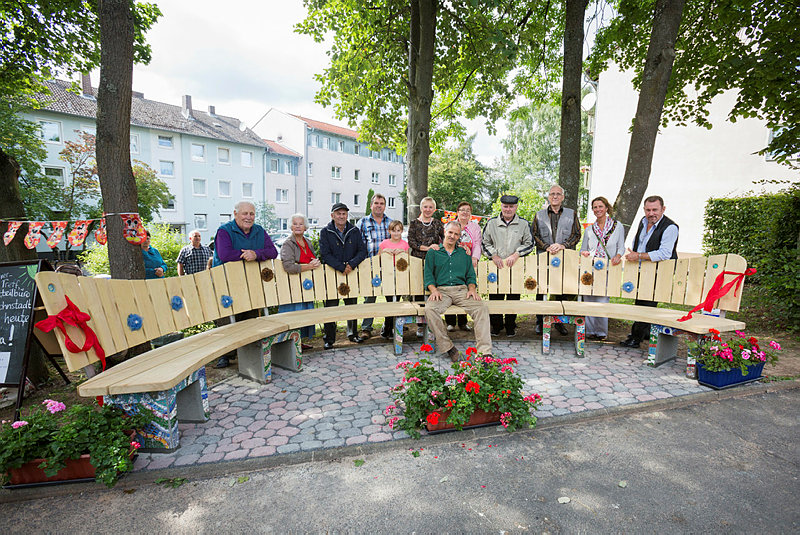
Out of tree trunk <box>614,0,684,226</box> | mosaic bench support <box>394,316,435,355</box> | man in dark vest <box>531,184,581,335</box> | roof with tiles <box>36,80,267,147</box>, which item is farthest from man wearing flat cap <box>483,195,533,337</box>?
roof with tiles <box>36,80,267,147</box>

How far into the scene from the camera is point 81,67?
21.8ft

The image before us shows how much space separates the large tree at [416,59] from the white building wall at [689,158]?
20.1ft

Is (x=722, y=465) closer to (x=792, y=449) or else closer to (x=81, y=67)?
(x=792, y=449)

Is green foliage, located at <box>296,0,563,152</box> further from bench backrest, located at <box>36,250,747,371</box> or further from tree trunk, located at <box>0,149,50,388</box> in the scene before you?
tree trunk, located at <box>0,149,50,388</box>

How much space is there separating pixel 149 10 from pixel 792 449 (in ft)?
32.1

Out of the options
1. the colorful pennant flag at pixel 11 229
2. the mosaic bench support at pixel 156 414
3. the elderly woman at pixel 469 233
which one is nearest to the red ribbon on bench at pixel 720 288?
the elderly woman at pixel 469 233

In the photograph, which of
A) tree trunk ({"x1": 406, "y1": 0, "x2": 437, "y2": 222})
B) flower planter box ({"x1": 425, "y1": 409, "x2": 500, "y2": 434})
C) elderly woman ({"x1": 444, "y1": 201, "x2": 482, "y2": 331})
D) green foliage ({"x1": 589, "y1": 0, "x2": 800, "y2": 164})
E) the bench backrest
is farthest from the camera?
tree trunk ({"x1": 406, "y1": 0, "x2": 437, "y2": 222})

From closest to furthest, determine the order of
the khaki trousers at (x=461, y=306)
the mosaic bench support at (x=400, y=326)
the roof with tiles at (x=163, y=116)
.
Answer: the khaki trousers at (x=461, y=306), the mosaic bench support at (x=400, y=326), the roof with tiles at (x=163, y=116)

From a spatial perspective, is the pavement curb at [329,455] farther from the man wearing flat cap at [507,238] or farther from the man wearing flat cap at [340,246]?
the man wearing flat cap at [340,246]

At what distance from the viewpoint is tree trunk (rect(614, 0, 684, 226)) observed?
5547 millimetres

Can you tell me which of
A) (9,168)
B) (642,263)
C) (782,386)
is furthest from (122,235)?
(782,386)

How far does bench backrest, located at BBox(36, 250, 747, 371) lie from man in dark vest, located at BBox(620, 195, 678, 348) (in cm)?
16

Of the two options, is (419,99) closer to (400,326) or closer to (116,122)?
(400,326)

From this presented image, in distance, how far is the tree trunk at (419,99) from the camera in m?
6.65
